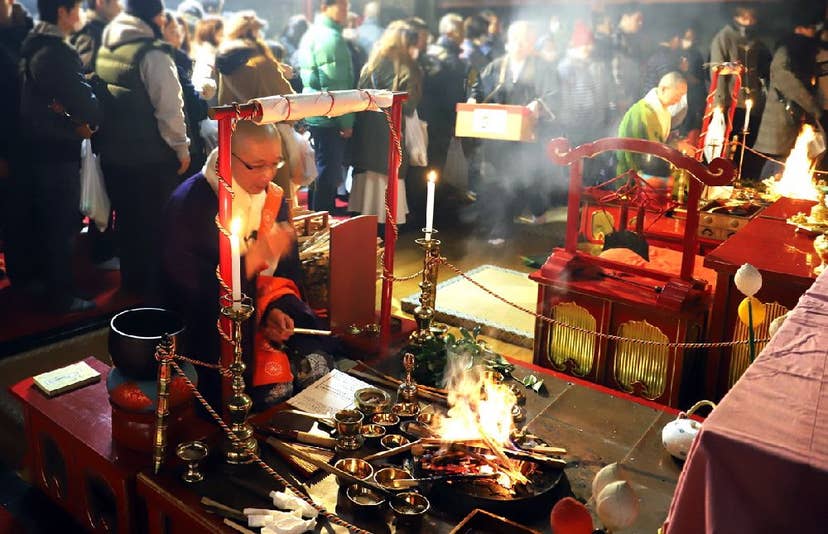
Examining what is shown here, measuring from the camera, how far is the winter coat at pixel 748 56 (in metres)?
7.98

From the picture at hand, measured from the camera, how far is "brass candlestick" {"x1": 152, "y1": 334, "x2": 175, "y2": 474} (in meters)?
2.33

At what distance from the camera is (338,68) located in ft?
20.9

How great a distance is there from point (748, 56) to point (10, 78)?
7004 mm

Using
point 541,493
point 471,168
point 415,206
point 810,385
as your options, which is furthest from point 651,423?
point 471,168

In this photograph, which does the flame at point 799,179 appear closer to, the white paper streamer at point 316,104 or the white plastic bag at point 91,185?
the white paper streamer at point 316,104

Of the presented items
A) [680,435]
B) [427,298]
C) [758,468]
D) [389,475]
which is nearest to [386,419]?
[389,475]

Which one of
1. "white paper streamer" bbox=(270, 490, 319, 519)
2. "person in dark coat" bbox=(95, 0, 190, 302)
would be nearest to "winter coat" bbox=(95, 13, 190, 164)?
"person in dark coat" bbox=(95, 0, 190, 302)

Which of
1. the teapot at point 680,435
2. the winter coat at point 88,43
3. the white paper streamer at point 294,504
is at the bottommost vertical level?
the white paper streamer at point 294,504

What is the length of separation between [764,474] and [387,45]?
5676mm

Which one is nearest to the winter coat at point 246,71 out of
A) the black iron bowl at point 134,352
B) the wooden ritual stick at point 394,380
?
the wooden ritual stick at point 394,380

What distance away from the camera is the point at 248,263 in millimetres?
3203

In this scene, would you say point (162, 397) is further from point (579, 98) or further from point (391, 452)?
point (579, 98)

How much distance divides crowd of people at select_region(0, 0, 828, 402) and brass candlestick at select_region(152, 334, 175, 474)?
83 cm

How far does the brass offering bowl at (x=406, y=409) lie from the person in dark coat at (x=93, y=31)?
3568 millimetres
